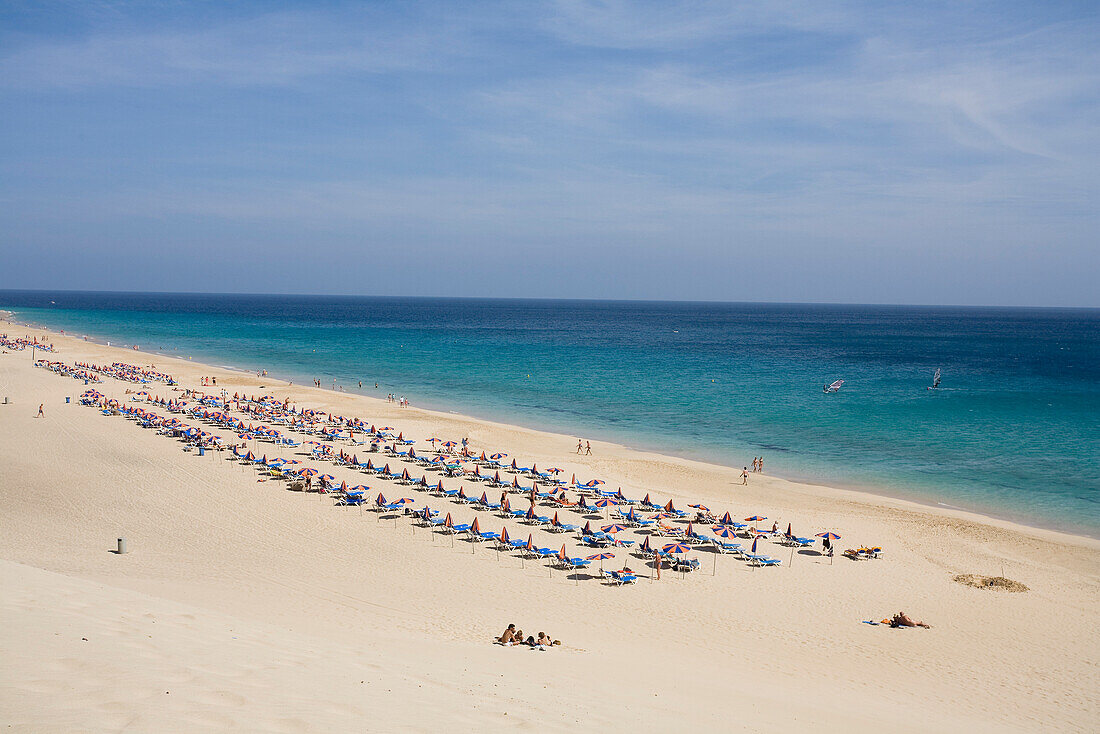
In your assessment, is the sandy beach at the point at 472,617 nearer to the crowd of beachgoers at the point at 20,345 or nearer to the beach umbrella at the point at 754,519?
the beach umbrella at the point at 754,519

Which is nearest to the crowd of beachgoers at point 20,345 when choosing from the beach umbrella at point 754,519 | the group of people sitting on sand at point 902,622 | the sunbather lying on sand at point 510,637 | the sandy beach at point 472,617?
the sandy beach at point 472,617

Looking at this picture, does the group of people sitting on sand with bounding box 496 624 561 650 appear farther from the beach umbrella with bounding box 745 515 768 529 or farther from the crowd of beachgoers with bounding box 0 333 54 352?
the crowd of beachgoers with bounding box 0 333 54 352

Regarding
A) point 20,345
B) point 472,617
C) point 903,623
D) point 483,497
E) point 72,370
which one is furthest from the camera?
point 20,345

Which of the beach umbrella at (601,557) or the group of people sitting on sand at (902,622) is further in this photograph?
the beach umbrella at (601,557)

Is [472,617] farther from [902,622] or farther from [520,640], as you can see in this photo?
[902,622]

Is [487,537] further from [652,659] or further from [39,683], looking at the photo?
[39,683]

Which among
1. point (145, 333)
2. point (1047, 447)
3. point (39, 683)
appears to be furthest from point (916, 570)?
point (145, 333)

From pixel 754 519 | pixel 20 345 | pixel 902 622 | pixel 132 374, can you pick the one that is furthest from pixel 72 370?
pixel 902 622
